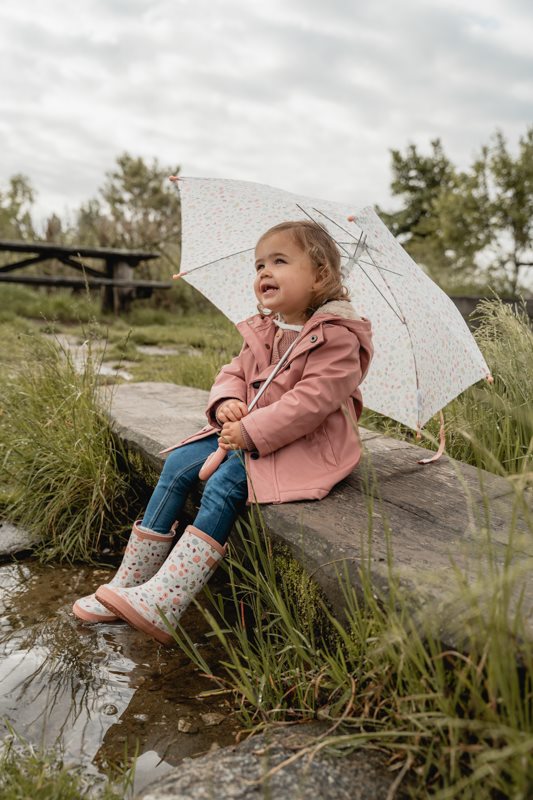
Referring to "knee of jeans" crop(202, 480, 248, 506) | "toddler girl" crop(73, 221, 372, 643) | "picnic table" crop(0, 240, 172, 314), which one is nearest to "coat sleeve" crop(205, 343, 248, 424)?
"toddler girl" crop(73, 221, 372, 643)

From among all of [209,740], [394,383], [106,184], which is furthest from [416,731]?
[106,184]

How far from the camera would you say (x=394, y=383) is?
2.69m

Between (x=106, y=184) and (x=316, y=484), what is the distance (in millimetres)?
24097

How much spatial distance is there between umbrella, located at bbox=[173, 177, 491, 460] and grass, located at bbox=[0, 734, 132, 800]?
4.84 feet

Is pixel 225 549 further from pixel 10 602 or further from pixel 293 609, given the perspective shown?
pixel 10 602

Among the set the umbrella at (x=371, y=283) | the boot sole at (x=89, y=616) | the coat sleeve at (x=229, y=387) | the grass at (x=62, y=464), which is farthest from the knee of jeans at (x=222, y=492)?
the grass at (x=62, y=464)

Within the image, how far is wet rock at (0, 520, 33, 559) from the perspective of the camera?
116 inches

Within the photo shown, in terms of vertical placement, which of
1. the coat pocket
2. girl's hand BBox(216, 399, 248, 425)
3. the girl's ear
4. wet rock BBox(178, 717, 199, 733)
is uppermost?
the girl's ear

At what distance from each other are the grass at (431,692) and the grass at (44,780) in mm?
401

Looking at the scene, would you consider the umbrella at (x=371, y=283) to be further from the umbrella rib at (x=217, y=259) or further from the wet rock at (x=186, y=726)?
the wet rock at (x=186, y=726)

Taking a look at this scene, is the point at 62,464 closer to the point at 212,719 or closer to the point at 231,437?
the point at 231,437

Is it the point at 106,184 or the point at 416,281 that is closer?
the point at 416,281

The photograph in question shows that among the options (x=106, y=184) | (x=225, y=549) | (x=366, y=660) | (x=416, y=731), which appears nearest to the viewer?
(x=416, y=731)

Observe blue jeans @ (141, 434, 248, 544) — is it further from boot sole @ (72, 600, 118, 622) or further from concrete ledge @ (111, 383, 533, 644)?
boot sole @ (72, 600, 118, 622)
